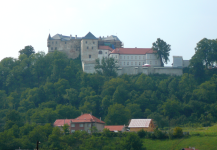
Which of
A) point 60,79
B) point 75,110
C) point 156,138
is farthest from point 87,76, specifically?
point 156,138

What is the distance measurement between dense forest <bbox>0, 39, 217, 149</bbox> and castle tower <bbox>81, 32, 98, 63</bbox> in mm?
2314

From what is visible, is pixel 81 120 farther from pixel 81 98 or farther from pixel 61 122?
pixel 81 98

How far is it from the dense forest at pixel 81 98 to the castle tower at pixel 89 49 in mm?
2314

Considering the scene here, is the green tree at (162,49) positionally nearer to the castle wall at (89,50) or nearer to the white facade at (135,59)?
the white facade at (135,59)

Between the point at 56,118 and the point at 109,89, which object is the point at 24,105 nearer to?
the point at 56,118

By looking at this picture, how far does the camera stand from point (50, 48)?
3875 inches

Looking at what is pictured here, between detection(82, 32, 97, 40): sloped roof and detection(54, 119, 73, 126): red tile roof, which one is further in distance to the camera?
detection(82, 32, 97, 40): sloped roof

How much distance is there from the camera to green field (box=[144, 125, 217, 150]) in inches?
2142

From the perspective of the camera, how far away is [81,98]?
260 ft

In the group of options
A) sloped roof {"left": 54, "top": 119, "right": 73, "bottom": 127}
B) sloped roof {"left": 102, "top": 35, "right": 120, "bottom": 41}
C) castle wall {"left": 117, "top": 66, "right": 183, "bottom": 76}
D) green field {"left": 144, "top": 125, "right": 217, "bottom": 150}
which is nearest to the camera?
green field {"left": 144, "top": 125, "right": 217, "bottom": 150}

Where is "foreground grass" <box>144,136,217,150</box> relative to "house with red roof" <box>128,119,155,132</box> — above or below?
below

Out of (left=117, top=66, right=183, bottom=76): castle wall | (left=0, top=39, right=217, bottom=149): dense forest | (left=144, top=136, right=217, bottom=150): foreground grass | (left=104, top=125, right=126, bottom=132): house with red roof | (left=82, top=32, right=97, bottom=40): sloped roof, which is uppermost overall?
(left=82, top=32, right=97, bottom=40): sloped roof

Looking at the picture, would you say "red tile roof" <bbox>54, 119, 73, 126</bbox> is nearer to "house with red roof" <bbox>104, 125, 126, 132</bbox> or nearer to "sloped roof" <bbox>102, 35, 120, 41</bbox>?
"house with red roof" <bbox>104, 125, 126, 132</bbox>

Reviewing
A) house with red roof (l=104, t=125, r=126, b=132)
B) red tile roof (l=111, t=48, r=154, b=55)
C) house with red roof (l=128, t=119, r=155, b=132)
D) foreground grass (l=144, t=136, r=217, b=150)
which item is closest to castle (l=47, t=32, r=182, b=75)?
red tile roof (l=111, t=48, r=154, b=55)
